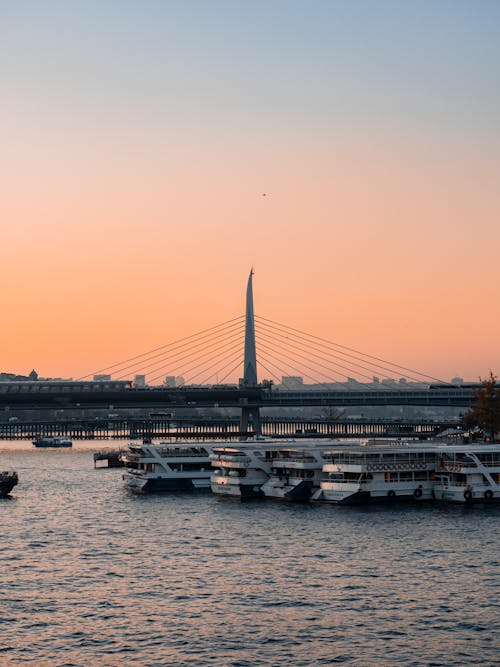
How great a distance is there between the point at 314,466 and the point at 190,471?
19.7 meters

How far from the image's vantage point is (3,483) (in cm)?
11556

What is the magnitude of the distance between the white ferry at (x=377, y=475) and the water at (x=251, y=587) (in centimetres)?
326

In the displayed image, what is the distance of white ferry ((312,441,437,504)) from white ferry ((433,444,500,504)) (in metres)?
1.51

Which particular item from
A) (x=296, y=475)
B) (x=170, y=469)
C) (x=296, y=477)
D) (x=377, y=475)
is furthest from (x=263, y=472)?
(x=377, y=475)

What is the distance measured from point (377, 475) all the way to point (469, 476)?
29.9 feet

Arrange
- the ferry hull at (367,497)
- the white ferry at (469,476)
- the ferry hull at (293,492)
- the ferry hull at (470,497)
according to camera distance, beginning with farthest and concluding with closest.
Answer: the ferry hull at (293,492)
the white ferry at (469,476)
the ferry hull at (470,497)
the ferry hull at (367,497)

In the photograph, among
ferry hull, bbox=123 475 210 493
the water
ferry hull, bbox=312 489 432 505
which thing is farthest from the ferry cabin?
ferry hull, bbox=123 475 210 493

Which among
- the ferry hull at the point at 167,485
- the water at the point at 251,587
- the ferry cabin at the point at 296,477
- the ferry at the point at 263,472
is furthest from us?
the ferry hull at the point at 167,485

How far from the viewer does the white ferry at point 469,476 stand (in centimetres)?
10456

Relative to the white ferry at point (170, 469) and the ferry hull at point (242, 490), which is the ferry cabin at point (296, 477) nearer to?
the ferry hull at point (242, 490)

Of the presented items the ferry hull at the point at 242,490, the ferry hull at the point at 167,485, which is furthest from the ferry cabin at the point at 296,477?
the ferry hull at the point at 167,485

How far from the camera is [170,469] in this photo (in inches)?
4850

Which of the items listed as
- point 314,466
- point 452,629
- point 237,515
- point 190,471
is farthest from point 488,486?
point 452,629

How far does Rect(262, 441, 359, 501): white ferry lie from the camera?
10806cm
